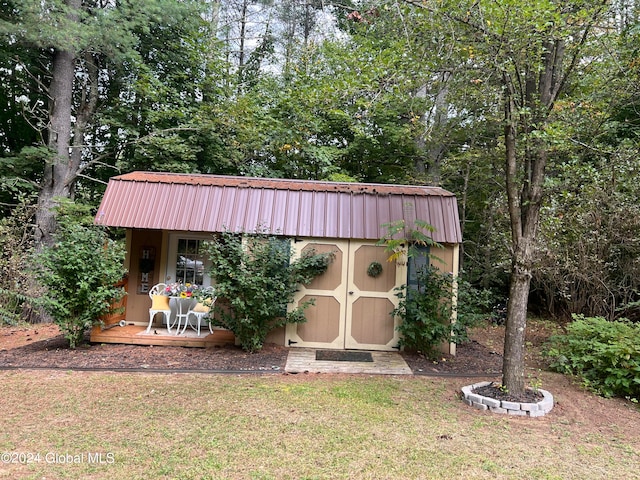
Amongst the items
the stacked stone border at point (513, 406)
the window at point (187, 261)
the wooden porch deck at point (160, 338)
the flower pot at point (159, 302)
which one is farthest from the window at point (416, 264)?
the flower pot at point (159, 302)

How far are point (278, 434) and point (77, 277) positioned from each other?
393 cm

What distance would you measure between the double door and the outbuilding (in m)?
0.02

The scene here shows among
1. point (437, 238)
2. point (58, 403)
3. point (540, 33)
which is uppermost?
point (540, 33)

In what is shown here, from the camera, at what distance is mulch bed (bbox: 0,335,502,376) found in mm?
4918

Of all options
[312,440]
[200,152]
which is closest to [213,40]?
[200,152]

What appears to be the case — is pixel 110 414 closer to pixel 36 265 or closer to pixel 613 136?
pixel 36 265

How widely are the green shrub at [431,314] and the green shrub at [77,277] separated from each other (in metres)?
4.30

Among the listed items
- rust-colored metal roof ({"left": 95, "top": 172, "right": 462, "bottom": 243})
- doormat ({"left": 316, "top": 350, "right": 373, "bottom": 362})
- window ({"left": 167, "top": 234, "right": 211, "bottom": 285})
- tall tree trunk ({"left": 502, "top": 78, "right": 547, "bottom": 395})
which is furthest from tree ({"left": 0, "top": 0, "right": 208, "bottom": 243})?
tall tree trunk ({"left": 502, "top": 78, "right": 547, "bottom": 395})

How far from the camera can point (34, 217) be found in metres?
8.74

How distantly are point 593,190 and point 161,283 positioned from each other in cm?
751

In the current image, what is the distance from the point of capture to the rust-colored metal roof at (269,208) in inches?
241

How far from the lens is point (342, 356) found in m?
5.75

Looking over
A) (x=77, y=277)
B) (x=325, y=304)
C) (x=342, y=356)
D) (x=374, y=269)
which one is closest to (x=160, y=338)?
(x=77, y=277)

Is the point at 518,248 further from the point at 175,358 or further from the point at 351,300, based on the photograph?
the point at 175,358
